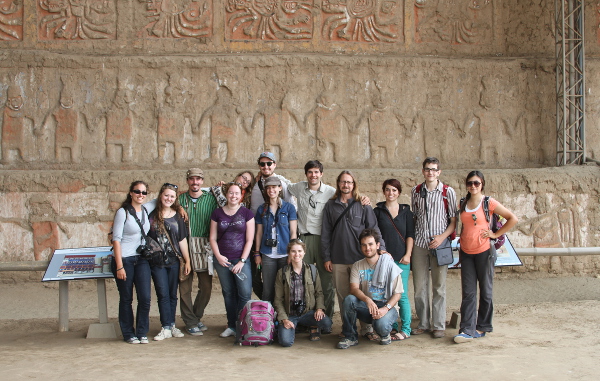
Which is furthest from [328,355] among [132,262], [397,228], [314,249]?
[132,262]

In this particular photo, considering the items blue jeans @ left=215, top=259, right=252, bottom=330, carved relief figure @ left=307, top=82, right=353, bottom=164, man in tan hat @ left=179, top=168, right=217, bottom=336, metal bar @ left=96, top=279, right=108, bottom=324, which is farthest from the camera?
carved relief figure @ left=307, top=82, right=353, bottom=164

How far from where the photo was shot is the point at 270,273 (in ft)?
19.9

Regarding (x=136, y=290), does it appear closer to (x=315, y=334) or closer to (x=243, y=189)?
(x=243, y=189)

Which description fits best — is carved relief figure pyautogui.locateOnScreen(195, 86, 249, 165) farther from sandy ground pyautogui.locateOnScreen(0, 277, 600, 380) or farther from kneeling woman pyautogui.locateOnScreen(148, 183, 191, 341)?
kneeling woman pyautogui.locateOnScreen(148, 183, 191, 341)

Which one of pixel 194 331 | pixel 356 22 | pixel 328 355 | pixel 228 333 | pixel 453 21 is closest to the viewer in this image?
pixel 328 355

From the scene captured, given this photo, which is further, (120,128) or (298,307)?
(120,128)

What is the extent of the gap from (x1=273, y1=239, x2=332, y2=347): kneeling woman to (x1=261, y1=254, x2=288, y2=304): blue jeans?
0.14 meters

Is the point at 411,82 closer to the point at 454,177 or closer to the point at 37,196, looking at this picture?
the point at 454,177

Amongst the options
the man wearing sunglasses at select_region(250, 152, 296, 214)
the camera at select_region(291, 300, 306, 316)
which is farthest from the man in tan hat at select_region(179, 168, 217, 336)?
the camera at select_region(291, 300, 306, 316)

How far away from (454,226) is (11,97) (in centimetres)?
866

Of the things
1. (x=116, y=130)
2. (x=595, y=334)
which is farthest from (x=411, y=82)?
(x=595, y=334)

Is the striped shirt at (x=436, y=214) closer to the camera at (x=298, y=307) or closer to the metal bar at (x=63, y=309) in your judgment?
the camera at (x=298, y=307)

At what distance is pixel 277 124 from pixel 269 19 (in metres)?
2.13

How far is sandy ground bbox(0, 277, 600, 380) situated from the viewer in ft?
16.1
